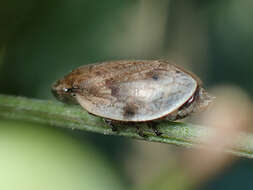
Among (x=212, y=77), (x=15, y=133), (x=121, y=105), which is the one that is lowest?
(x=212, y=77)

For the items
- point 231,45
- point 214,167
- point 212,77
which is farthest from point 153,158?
point 231,45

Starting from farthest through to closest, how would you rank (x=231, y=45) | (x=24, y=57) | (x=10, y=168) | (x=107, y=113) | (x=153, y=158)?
(x=231, y=45)
(x=153, y=158)
(x=24, y=57)
(x=107, y=113)
(x=10, y=168)

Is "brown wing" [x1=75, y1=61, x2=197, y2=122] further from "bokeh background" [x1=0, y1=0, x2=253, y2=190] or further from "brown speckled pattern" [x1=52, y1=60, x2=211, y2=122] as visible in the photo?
"bokeh background" [x1=0, y1=0, x2=253, y2=190]

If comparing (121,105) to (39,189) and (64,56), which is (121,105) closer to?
(39,189)

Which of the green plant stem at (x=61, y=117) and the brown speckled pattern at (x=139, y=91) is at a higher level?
the brown speckled pattern at (x=139, y=91)

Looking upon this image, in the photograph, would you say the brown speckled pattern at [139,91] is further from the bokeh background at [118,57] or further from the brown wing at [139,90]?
the bokeh background at [118,57]

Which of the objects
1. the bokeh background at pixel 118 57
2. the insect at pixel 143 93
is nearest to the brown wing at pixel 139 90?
the insect at pixel 143 93

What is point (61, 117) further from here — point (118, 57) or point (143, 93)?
point (118, 57)
